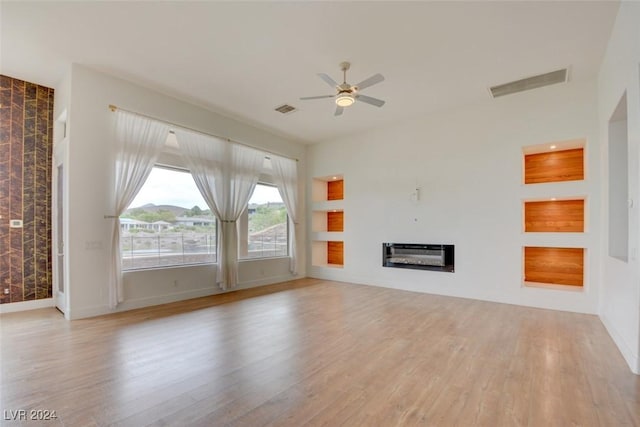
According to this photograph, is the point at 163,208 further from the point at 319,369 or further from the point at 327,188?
the point at 327,188

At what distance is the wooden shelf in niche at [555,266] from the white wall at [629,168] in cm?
140

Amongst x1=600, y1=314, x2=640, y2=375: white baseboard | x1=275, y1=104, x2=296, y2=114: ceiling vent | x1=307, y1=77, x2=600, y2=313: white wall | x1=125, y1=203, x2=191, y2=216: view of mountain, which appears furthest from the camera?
x1=275, y1=104, x2=296, y2=114: ceiling vent

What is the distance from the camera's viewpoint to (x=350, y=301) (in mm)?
5352

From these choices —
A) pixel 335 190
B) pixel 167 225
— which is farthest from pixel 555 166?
pixel 167 225

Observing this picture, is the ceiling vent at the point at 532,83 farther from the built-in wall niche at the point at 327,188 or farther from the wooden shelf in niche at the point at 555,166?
the built-in wall niche at the point at 327,188

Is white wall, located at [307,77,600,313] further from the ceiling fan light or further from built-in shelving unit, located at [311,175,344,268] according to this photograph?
the ceiling fan light

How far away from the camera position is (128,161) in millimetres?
4805

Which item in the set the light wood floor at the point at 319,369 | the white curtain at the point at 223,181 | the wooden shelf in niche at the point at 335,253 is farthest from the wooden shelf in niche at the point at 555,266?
the white curtain at the point at 223,181

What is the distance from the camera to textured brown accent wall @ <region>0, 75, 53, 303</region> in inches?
181

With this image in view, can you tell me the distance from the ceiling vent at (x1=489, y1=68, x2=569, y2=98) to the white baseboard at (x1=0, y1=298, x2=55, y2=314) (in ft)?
26.2

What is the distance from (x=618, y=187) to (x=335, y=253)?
18.7 feet

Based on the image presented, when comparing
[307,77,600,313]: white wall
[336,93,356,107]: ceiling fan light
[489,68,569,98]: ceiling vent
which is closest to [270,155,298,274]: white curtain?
[307,77,600,313]: white wall

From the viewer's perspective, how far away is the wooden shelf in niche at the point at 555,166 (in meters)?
5.30

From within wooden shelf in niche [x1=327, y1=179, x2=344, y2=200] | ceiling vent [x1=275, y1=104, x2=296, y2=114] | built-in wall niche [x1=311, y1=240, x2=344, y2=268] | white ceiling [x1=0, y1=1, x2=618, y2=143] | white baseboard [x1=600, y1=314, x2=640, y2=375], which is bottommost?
white baseboard [x1=600, y1=314, x2=640, y2=375]
